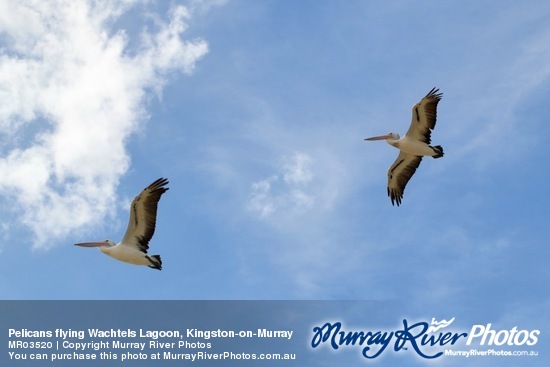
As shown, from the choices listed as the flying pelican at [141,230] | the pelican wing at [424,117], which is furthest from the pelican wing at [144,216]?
the pelican wing at [424,117]

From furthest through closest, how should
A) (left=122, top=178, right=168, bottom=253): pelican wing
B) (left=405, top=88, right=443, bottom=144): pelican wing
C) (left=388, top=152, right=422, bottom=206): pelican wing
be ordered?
(left=388, top=152, right=422, bottom=206): pelican wing, (left=405, top=88, right=443, bottom=144): pelican wing, (left=122, top=178, right=168, bottom=253): pelican wing

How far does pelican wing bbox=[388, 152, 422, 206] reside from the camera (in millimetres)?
24828

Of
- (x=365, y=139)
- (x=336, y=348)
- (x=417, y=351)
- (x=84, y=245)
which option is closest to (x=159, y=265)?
(x=84, y=245)

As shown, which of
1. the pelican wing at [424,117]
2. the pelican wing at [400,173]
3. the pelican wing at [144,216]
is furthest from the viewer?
the pelican wing at [400,173]

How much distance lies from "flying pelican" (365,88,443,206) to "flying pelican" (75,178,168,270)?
8.67 meters

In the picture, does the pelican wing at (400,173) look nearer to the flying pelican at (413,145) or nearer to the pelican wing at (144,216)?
the flying pelican at (413,145)

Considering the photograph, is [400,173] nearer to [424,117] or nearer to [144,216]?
[424,117]

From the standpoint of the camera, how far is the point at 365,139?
25938 mm

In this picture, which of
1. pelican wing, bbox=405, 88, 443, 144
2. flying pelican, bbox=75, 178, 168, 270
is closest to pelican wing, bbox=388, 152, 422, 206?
pelican wing, bbox=405, 88, 443, 144

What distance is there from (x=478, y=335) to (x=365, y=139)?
341 inches

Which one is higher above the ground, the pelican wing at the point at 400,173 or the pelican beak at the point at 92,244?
the pelican wing at the point at 400,173

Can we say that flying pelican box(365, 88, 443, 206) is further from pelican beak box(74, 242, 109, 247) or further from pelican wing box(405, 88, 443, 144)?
pelican beak box(74, 242, 109, 247)

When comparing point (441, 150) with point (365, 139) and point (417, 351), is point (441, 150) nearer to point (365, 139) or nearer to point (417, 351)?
point (365, 139)

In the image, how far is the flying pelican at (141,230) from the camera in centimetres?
1986
